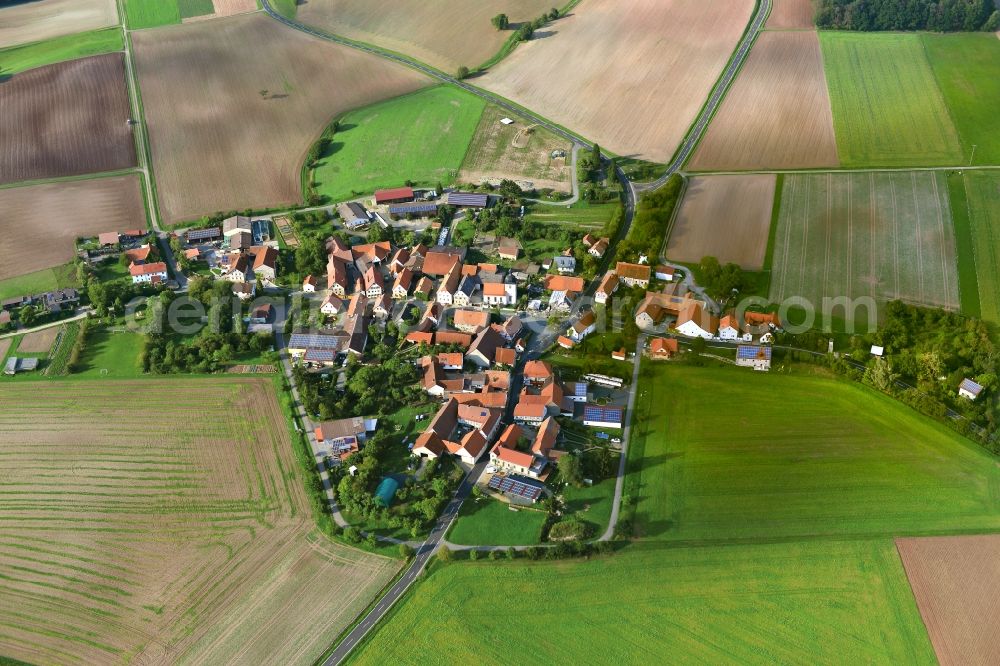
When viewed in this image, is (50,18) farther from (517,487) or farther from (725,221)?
(517,487)

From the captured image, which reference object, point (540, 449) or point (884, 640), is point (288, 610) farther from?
point (884, 640)

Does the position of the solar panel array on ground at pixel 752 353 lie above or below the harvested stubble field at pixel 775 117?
below

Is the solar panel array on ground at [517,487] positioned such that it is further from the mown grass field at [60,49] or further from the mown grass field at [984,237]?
the mown grass field at [60,49]

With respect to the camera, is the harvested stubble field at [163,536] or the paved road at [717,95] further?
the paved road at [717,95]

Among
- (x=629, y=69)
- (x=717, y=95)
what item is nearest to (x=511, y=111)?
(x=629, y=69)

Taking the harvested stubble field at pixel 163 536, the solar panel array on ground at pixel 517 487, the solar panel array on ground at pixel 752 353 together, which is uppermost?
the solar panel array on ground at pixel 752 353

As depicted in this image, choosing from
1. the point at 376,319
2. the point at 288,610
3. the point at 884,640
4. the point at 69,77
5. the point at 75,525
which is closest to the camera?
the point at 884,640

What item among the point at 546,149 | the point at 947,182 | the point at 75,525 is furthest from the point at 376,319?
the point at 947,182

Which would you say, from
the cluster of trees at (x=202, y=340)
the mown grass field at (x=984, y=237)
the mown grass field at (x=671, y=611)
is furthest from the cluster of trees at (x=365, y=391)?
the mown grass field at (x=984, y=237)
